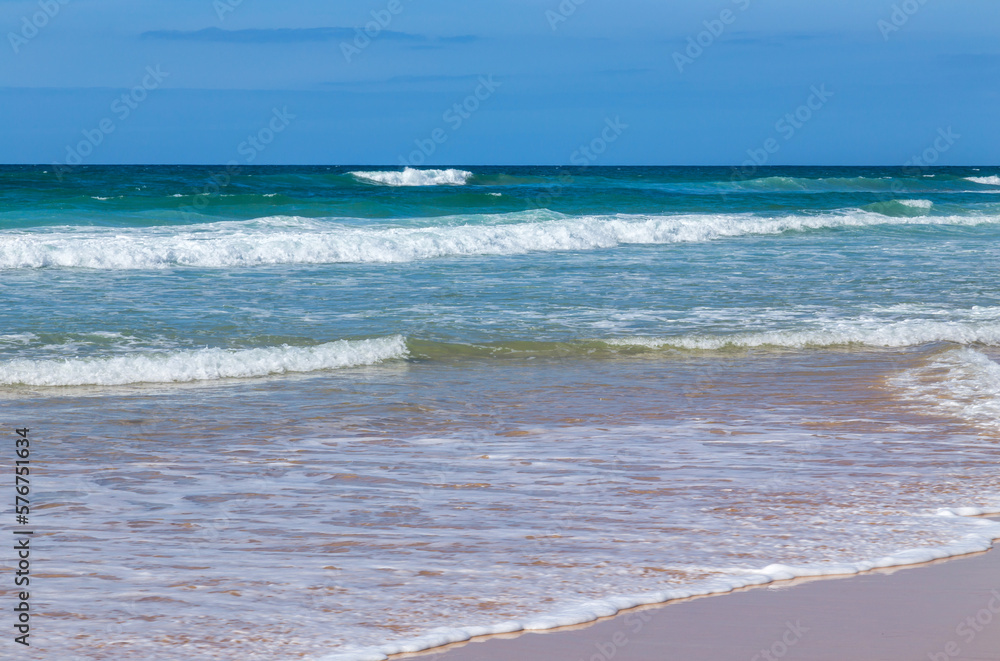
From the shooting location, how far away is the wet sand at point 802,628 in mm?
2920

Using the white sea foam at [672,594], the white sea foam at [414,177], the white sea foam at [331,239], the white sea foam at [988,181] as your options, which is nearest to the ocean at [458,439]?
the white sea foam at [672,594]

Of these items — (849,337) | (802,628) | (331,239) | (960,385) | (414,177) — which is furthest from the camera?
(414,177)

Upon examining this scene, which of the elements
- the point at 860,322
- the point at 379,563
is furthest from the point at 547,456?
the point at 860,322

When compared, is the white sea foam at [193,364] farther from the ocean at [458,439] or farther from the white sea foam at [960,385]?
the white sea foam at [960,385]

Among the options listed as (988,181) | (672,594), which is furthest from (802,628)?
(988,181)

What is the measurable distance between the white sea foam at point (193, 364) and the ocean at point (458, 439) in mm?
22

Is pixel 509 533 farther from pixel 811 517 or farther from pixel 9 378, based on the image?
pixel 9 378

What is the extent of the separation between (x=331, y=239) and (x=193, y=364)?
9.80m

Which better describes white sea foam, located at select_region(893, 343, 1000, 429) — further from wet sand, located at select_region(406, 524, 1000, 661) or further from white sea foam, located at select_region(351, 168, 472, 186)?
white sea foam, located at select_region(351, 168, 472, 186)

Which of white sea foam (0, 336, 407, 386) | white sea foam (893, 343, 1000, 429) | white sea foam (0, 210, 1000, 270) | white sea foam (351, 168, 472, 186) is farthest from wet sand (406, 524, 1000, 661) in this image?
white sea foam (351, 168, 472, 186)

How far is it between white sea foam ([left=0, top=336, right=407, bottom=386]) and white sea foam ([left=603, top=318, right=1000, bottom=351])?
233cm

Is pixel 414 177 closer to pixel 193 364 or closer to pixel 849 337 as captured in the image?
pixel 849 337

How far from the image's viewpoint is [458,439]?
18.8ft

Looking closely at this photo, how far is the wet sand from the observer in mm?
2920
